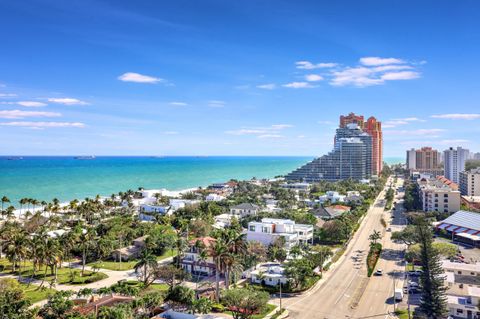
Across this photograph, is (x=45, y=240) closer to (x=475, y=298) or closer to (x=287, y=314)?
(x=287, y=314)

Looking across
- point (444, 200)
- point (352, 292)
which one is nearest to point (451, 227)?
point (444, 200)

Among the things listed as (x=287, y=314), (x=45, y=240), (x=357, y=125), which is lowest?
(x=287, y=314)

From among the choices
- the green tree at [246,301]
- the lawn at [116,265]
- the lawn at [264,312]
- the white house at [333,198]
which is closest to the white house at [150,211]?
the lawn at [116,265]

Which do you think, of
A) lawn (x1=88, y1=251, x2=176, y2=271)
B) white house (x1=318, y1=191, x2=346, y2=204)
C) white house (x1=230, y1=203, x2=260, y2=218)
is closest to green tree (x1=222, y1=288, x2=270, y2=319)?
lawn (x1=88, y1=251, x2=176, y2=271)

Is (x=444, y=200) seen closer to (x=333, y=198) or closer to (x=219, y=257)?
(x=333, y=198)

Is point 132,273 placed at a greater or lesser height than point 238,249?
lesser

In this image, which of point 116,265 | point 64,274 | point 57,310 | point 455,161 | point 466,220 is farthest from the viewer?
point 455,161

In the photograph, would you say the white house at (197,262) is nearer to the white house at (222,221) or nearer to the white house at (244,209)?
the white house at (222,221)

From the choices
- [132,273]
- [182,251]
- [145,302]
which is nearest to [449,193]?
[182,251]
